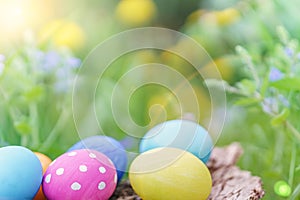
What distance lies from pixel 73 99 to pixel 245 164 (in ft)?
1.22

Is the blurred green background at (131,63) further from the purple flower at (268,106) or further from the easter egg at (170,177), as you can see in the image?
the easter egg at (170,177)

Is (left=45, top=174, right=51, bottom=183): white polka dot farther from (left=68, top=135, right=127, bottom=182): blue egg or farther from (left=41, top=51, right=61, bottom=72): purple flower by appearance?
(left=41, top=51, right=61, bottom=72): purple flower

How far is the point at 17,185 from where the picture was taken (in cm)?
63

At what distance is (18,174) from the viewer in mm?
637

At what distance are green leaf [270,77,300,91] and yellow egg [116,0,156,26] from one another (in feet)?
2.93

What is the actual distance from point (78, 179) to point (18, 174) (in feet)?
0.23

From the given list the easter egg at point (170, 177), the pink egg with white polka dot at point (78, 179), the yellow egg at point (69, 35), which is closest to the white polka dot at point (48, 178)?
the pink egg with white polka dot at point (78, 179)

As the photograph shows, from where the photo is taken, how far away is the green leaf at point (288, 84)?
0.75 m

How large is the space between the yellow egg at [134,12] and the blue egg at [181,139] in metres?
0.85

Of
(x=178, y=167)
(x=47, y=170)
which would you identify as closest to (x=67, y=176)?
(x=47, y=170)

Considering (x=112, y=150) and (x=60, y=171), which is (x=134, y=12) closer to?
(x=112, y=150)

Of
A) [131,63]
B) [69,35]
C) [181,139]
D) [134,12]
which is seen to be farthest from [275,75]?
[134,12]

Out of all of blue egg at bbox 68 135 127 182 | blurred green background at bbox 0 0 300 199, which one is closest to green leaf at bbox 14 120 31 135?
blurred green background at bbox 0 0 300 199

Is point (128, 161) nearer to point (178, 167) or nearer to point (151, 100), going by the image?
point (178, 167)
